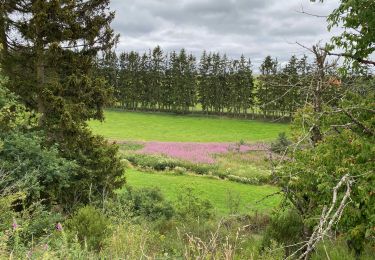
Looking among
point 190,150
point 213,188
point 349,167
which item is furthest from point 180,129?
A: point 349,167

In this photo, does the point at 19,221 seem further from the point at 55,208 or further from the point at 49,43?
the point at 49,43

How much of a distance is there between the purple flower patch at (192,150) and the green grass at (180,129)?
8.72 meters

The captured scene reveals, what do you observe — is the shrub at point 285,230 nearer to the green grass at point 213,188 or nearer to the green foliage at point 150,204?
the green foliage at point 150,204

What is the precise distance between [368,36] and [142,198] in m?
11.5

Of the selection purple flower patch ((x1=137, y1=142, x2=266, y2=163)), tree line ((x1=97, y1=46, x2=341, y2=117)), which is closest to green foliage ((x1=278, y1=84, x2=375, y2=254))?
purple flower patch ((x1=137, y1=142, x2=266, y2=163))

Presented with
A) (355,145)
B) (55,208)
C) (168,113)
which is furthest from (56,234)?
(168,113)

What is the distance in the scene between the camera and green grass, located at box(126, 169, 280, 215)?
22203 millimetres

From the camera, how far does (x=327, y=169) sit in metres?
7.57

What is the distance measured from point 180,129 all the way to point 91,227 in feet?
181

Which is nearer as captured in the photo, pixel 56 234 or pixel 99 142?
pixel 56 234

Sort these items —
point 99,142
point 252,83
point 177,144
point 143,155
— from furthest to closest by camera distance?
Result: point 252,83, point 177,144, point 143,155, point 99,142

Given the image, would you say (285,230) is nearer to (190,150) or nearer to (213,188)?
(213,188)

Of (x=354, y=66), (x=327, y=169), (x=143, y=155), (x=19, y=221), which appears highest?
(x=354, y=66)

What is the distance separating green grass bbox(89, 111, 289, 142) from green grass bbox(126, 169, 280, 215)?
22.3m
